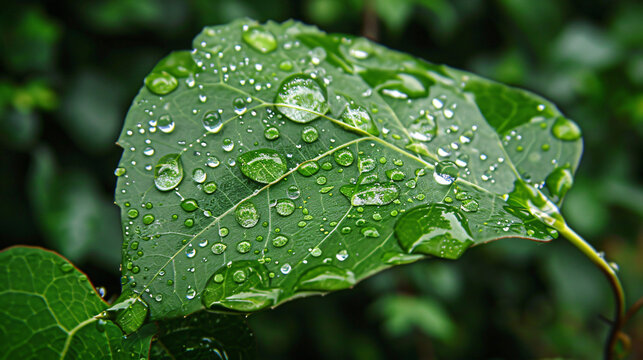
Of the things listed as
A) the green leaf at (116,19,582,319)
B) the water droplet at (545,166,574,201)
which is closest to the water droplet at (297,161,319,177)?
the green leaf at (116,19,582,319)

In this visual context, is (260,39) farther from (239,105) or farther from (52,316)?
(52,316)

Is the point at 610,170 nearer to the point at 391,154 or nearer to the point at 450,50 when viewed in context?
the point at 450,50

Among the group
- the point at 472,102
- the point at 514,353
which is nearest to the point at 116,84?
the point at 472,102

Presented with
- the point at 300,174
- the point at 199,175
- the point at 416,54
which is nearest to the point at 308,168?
the point at 300,174

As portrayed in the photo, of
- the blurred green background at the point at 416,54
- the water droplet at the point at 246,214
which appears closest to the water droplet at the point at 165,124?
the water droplet at the point at 246,214

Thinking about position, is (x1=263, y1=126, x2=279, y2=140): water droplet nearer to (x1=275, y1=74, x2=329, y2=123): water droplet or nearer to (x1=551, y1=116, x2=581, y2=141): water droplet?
(x1=275, y1=74, x2=329, y2=123): water droplet

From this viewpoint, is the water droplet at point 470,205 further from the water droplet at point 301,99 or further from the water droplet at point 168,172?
the water droplet at point 168,172
